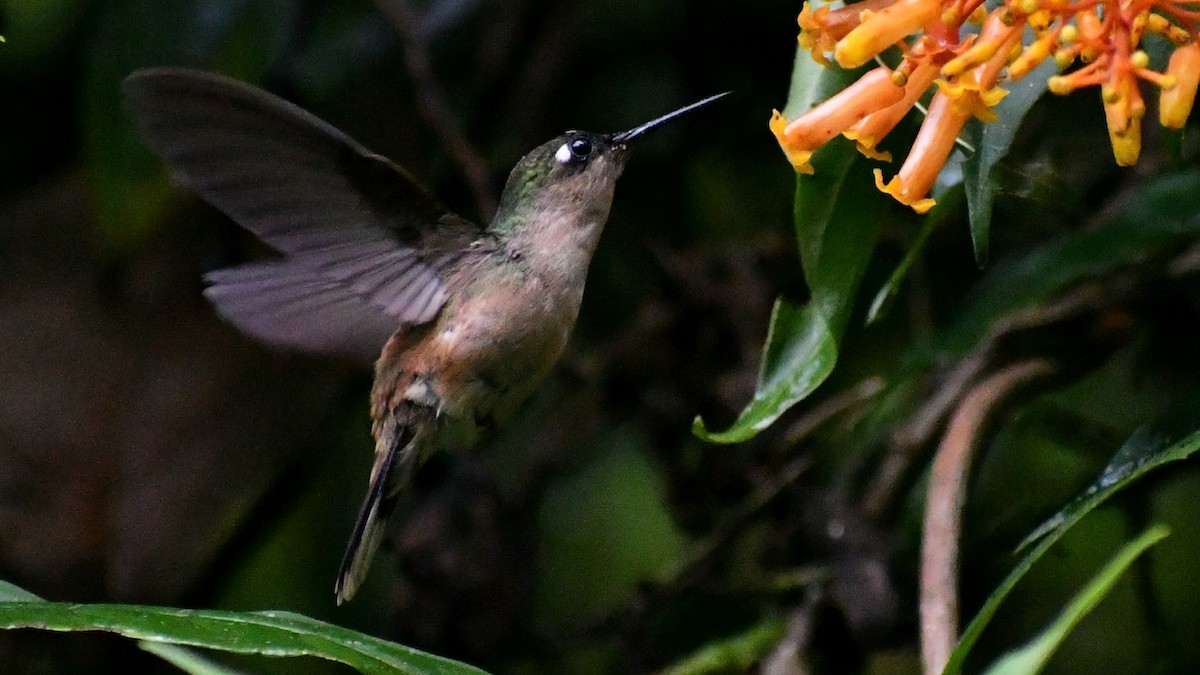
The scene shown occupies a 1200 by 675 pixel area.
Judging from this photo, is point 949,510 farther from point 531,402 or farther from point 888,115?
point 531,402

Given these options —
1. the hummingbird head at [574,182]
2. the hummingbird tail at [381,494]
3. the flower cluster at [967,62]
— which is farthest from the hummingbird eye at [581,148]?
the flower cluster at [967,62]

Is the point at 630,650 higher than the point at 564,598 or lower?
higher

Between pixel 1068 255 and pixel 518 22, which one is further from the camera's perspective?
pixel 518 22

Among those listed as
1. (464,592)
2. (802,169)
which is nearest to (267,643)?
(802,169)

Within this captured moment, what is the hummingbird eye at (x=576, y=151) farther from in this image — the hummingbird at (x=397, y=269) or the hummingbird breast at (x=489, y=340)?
the hummingbird breast at (x=489, y=340)

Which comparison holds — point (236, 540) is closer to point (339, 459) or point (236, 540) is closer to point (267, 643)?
point (339, 459)

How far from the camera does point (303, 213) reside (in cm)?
126

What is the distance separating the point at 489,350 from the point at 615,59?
94 centimetres

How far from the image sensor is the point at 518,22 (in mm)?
2055

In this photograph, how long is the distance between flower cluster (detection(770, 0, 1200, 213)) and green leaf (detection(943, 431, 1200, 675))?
0.22 meters

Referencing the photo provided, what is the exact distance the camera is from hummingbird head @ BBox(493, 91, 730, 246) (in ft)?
4.56

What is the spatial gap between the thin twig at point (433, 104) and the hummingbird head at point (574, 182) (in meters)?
0.36

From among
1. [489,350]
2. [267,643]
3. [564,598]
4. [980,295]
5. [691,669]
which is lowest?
[564,598]

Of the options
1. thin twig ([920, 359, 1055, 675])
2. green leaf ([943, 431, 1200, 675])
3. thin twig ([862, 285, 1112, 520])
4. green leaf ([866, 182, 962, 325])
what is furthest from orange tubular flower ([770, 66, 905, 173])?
thin twig ([862, 285, 1112, 520])
